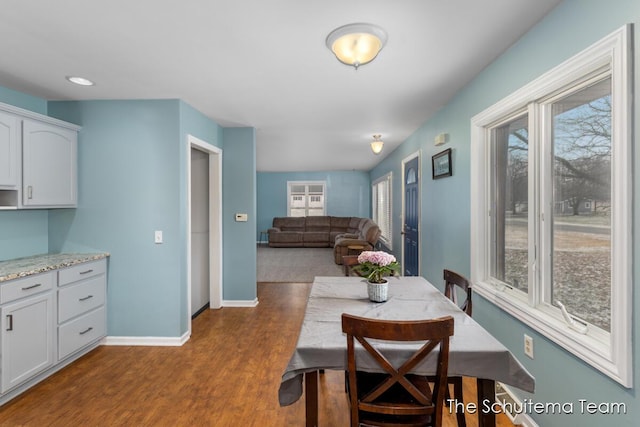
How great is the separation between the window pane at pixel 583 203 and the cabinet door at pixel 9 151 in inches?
151

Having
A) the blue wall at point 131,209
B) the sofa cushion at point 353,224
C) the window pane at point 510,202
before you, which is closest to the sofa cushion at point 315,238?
the sofa cushion at point 353,224

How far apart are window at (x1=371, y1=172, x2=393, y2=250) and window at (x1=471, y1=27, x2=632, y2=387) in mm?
4528

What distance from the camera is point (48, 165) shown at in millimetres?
2846

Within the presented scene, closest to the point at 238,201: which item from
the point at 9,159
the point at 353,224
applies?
the point at 9,159

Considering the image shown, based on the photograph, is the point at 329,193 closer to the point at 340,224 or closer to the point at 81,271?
the point at 340,224

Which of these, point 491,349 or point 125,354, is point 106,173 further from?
point 491,349

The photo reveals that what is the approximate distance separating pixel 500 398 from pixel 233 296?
10.5 ft

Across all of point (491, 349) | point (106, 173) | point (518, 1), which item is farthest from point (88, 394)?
point (518, 1)

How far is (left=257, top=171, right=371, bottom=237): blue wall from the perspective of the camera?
10625mm

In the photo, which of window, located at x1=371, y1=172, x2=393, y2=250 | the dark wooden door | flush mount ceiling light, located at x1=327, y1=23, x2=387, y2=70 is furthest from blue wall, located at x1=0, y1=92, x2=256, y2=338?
window, located at x1=371, y1=172, x2=393, y2=250

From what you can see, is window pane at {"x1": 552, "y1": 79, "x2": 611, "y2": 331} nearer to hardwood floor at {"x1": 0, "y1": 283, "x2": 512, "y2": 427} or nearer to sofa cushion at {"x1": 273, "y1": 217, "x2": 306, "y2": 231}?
hardwood floor at {"x1": 0, "y1": 283, "x2": 512, "y2": 427}

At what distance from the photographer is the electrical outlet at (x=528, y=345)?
1913 millimetres

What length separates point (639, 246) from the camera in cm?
124

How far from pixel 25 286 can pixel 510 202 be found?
11.8 feet
